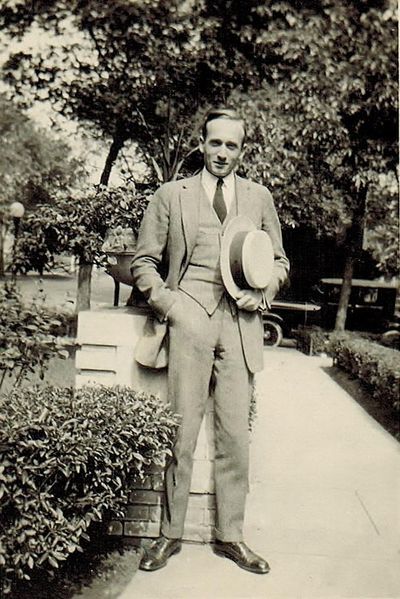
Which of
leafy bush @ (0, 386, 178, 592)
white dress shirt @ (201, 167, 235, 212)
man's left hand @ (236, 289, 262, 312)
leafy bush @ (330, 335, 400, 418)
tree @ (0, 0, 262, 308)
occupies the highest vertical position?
tree @ (0, 0, 262, 308)

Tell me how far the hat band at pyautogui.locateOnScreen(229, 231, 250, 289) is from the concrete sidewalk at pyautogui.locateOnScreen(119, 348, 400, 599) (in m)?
1.16

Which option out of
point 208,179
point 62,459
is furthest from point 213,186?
point 62,459

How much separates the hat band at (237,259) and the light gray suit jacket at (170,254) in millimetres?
143

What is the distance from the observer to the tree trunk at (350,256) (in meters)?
9.41

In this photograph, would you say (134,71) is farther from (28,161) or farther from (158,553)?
(158,553)

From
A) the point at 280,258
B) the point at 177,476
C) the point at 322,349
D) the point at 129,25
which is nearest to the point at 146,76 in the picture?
the point at 129,25

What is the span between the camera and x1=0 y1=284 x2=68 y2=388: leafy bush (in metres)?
2.46

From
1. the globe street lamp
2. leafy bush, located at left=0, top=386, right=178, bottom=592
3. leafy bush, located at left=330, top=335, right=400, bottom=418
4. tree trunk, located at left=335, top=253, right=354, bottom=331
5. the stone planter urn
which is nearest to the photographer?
leafy bush, located at left=0, top=386, right=178, bottom=592

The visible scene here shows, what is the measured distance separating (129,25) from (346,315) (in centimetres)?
774

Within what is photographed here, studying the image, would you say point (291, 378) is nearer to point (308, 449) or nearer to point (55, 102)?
point (308, 449)

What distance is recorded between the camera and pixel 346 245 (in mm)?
11289

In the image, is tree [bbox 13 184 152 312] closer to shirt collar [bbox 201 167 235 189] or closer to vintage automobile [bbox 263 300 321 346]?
shirt collar [bbox 201 167 235 189]

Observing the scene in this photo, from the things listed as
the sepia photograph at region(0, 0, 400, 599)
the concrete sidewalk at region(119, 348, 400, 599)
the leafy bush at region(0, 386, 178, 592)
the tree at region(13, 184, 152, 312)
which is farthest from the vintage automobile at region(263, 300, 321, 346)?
the leafy bush at region(0, 386, 178, 592)

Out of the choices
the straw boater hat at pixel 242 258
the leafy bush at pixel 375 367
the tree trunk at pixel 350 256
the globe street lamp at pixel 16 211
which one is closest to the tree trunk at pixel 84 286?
the globe street lamp at pixel 16 211
